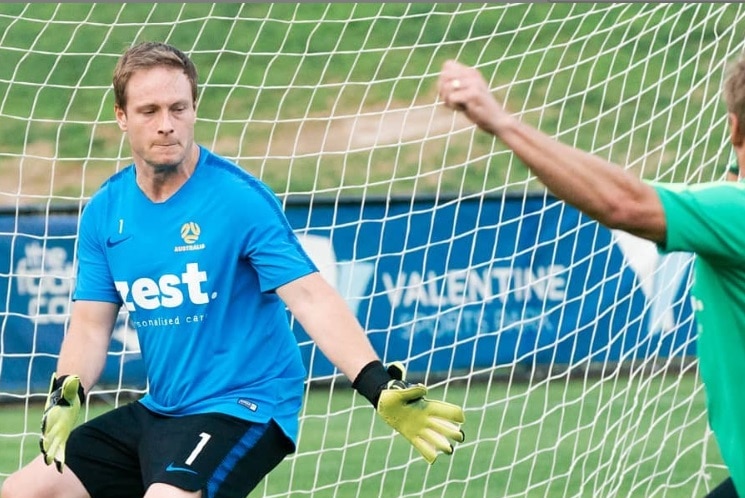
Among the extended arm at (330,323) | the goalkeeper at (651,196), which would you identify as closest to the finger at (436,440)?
the extended arm at (330,323)

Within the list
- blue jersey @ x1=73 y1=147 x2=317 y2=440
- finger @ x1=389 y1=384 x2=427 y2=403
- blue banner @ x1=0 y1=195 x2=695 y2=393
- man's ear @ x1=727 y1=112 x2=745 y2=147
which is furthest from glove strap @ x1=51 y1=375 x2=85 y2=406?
blue banner @ x1=0 y1=195 x2=695 y2=393

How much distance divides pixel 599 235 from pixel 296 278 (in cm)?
464

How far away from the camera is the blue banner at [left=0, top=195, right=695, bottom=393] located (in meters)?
8.64

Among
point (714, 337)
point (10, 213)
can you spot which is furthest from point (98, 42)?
Result: point (714, 337)

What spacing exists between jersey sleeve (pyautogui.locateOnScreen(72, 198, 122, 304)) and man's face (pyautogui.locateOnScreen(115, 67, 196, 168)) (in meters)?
0.31

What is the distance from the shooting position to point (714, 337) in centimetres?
336

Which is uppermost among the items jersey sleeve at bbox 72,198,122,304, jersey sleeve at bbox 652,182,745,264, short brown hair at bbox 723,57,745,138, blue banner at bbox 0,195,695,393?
short brown hair at bbox 723,57,745,138

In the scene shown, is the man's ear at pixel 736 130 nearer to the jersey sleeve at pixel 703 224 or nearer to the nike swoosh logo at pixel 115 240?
the jersey sleeve at pixel 703 224

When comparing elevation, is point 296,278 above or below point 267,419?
above

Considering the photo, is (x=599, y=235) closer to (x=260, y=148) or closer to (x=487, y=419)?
(x=487, y=419)

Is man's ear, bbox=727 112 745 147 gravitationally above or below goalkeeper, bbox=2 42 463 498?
above

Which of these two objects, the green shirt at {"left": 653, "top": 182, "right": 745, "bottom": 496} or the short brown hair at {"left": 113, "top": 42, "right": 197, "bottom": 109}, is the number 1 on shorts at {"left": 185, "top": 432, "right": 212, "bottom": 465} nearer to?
the short brown hair at {"left": 113, "top": 42, "right": 197, "bottom": 109}

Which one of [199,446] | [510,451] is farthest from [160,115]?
[510,451]

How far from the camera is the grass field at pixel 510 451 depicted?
277 inches
